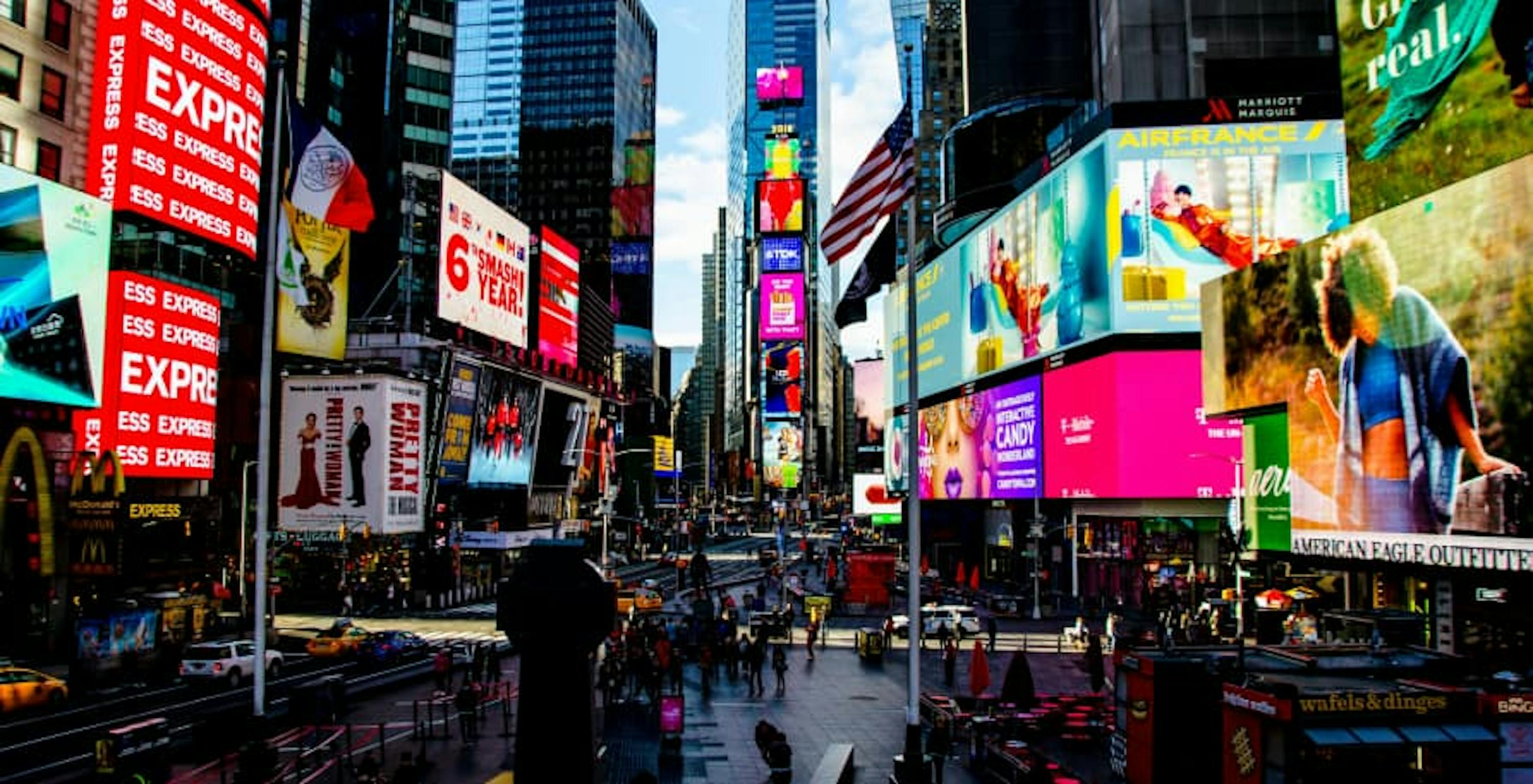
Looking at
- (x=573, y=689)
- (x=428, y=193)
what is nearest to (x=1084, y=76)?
(x=428, y=193)

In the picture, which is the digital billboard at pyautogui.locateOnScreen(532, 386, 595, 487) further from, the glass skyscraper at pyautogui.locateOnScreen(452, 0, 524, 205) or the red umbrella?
the glass skyscraper at pyautogui.locateOnScreen(452, 0, 524, 205)

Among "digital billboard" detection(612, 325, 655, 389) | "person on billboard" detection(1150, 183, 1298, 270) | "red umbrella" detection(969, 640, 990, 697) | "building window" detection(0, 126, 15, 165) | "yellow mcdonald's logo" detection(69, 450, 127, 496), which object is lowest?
"red umbrella" detection(969, 640, 990, 697)

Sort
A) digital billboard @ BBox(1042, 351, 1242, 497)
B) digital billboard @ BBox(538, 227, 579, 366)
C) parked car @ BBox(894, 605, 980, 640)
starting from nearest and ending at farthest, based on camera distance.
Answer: parked car @ BBox(894, 605, 980, 640) → digital billboard @ BBox(1042, 351, 1242, 497) → digital billboard @ BBox(538, 227, 579, 366)

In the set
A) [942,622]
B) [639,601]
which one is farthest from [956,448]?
[942,622]

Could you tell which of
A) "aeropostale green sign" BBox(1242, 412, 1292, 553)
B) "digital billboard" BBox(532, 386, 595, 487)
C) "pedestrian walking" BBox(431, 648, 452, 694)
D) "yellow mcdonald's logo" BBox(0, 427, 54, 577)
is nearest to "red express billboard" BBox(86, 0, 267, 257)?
"yellow mcdonald's logo" BBox(0, 427, 54, 577)

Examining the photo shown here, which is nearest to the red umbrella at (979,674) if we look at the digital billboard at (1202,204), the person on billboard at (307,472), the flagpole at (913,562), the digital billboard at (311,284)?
the flagpole at (913,562)

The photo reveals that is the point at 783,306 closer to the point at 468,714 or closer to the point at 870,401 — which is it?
the point at 870,401

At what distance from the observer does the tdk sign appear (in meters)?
184

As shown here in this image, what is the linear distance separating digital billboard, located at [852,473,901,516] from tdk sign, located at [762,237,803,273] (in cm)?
6070

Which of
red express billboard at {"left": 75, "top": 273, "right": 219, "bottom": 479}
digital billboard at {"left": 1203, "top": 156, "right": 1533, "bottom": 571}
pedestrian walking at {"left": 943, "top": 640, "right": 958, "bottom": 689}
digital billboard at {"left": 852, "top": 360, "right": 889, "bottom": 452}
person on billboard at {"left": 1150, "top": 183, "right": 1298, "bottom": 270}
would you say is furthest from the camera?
digital billboard at {"left": 852, "top": 360, "right": 889, "bottom": 452}

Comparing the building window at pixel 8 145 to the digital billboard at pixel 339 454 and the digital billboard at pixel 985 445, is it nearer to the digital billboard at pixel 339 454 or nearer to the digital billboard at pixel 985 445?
the digital billboard at pixel 339 454

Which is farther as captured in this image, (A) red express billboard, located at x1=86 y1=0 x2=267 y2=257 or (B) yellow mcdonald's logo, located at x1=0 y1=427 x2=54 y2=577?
(A) red express billboard, located at x1=86 y1=0 x2=267 y2=257

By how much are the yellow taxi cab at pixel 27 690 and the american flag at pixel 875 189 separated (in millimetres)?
24085

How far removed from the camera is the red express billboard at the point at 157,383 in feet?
145
